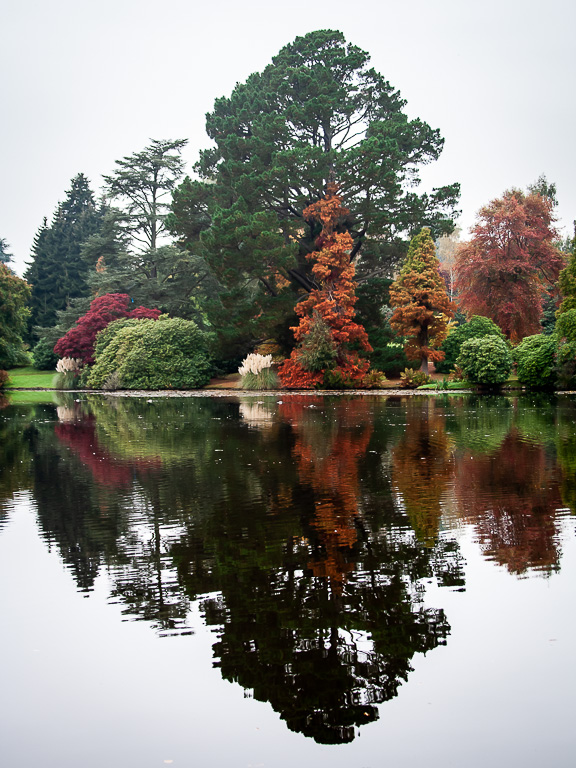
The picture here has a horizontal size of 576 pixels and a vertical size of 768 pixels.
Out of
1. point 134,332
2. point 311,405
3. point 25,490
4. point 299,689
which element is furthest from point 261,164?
point 299,689

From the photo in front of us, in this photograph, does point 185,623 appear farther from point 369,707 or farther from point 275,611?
point 369,707

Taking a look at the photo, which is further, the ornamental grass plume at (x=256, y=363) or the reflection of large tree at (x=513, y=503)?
the ornamental grass plume at (x=256, y=363)

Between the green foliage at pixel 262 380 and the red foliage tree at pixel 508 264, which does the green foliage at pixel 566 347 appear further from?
the green foliage at pixel 262 380

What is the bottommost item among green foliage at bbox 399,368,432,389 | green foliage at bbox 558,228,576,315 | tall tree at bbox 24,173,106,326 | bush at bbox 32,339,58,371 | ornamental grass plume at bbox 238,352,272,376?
green foliage at bbox 399,368,432,389

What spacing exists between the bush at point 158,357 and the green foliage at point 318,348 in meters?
5.83

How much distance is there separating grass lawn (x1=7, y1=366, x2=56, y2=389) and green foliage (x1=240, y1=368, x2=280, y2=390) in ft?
40.8

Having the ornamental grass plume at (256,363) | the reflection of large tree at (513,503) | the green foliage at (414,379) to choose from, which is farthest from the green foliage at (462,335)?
the reflection of large tree at (513,503)

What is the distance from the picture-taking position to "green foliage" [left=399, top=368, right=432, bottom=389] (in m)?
27.9

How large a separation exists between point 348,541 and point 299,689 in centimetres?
239

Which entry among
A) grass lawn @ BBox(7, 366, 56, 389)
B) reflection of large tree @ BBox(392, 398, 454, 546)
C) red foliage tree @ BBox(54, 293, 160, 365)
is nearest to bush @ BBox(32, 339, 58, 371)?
grass lawn @ BBox(7, 366, 56, 389)

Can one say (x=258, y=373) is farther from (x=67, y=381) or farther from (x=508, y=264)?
(x=508, y=264)

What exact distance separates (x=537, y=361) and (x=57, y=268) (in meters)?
34.6

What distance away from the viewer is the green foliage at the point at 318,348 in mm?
27359

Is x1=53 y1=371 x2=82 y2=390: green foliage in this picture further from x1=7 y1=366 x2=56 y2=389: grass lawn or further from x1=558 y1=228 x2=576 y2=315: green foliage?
x1=558 y1=228 x2=576 y2=315: green foliage
